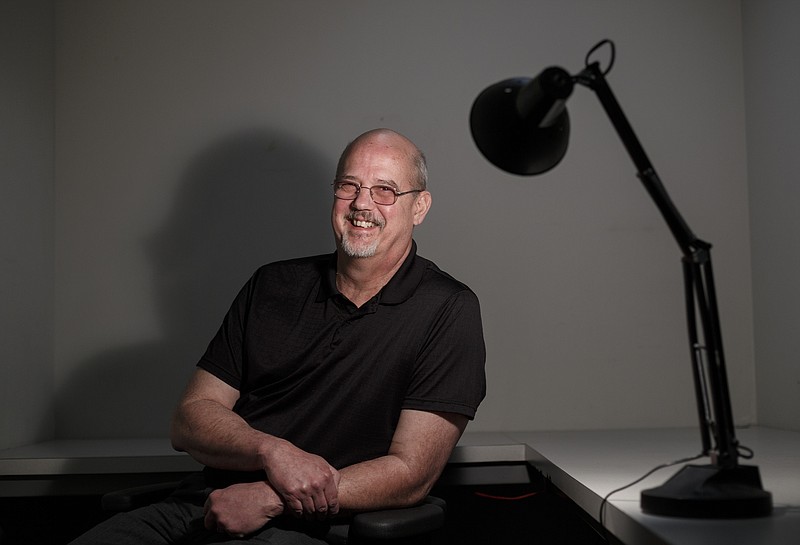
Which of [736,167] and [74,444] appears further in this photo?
[736,167]

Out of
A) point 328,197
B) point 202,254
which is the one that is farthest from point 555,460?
point 202,254

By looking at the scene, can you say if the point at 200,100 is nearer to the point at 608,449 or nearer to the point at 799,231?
the point at 608,449

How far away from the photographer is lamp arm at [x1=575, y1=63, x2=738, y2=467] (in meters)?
1.40

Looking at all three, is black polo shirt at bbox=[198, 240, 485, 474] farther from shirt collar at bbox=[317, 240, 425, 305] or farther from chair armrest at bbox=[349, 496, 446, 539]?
chair armrest at bbox=[349, 496, 446, 539]

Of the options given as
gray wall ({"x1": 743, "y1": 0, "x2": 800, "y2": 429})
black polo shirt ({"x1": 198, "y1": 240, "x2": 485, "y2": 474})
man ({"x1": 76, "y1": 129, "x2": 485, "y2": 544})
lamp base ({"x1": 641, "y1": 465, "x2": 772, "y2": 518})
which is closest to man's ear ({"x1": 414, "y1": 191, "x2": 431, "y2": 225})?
man ({"x1": 76, "y1": 129, "x2": 485, "y2": 544})

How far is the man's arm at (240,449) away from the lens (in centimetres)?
176

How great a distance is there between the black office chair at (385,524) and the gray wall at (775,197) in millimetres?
1527

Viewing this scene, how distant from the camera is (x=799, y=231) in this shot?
8.84 ft

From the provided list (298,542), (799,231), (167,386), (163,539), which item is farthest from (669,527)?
(167,386)

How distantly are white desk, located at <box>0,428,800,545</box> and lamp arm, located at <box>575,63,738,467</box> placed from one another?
0.17m

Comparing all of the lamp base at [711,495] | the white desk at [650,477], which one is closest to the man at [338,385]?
the white desk at [650,477]

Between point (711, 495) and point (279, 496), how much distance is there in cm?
88

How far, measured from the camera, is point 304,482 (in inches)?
68.9

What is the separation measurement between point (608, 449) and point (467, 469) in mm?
432
